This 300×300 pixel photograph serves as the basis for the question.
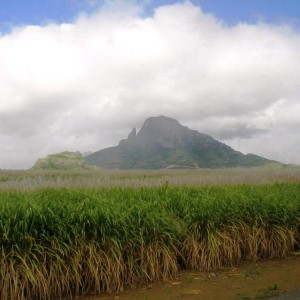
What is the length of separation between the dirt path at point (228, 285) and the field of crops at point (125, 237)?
0.74 feet

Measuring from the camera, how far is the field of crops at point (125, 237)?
217 inches

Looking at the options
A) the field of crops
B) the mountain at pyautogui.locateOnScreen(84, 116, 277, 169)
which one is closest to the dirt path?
the field of crops

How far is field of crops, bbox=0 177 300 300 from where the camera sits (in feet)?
18.1

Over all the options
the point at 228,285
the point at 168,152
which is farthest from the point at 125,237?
the point at 168,152

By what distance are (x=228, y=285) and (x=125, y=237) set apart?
1.78 meters

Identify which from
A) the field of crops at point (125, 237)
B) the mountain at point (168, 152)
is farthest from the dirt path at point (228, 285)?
the mountain at point (168, 152)

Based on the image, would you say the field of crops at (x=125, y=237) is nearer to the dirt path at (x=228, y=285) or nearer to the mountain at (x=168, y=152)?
the dirt path at (x=228, y=285)

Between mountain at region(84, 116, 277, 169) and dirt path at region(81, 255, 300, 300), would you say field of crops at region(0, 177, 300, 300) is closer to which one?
dirt path at region(81, 255, 300, 300)

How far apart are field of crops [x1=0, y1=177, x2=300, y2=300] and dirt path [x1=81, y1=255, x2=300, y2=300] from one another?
0.22 metres

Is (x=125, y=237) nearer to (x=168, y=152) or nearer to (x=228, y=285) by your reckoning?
(x=228, y=285)

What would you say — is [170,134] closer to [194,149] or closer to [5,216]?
[194,149]

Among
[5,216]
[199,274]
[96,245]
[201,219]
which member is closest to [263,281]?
[199,274]

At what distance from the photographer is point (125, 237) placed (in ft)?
20.4

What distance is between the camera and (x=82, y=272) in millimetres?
5875
